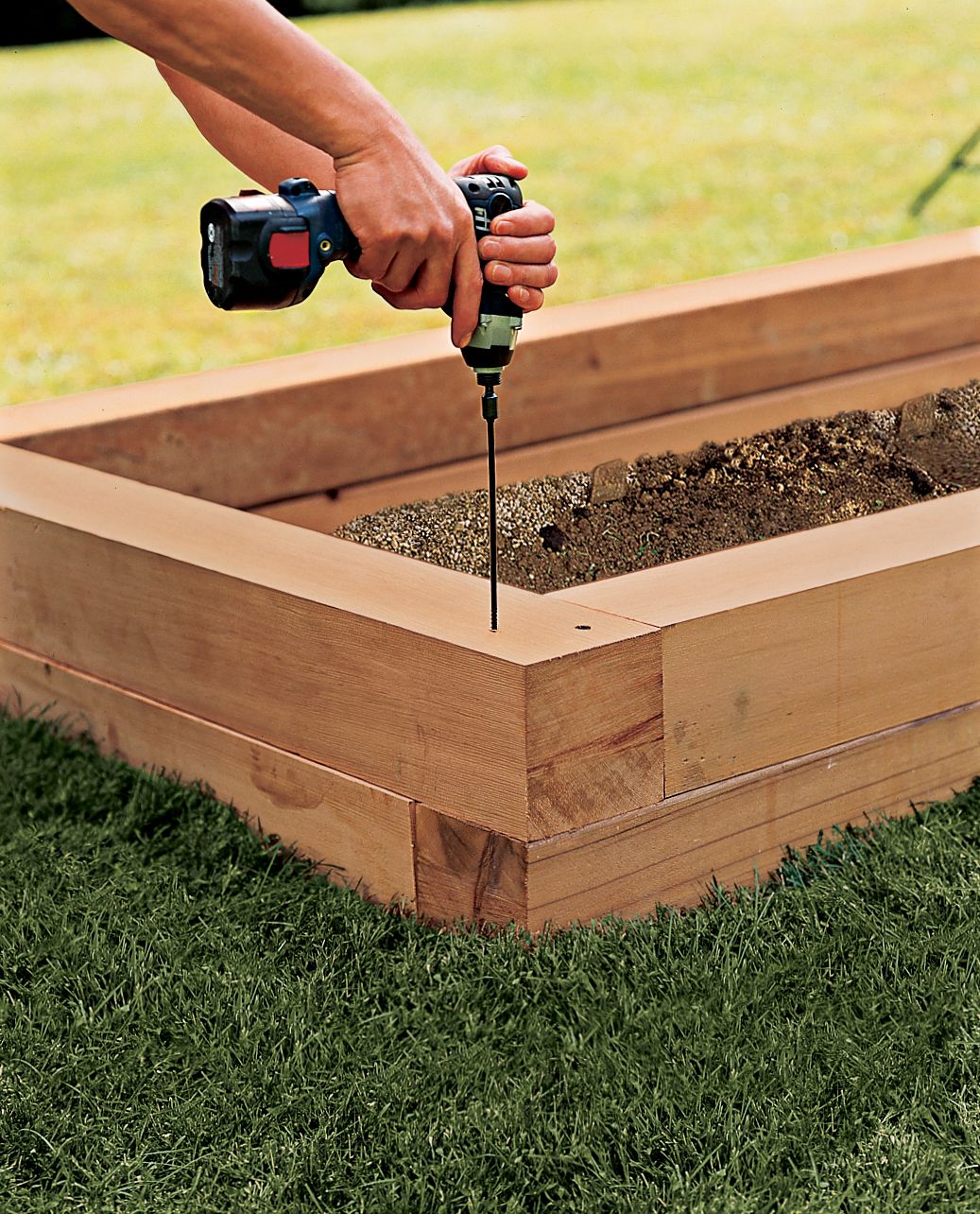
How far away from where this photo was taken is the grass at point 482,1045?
1.69 m

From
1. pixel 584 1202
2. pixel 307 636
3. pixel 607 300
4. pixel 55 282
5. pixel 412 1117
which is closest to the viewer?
pixel 584 1202

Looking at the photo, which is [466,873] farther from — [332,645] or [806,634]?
[806,634]

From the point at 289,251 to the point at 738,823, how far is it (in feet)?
3.08

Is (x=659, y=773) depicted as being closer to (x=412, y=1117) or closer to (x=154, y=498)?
(x=412, y=1117)

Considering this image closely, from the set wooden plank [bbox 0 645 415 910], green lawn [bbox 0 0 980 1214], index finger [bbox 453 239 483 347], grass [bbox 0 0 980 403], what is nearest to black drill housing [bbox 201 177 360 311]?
index finger [bbox 453 239 483 347]

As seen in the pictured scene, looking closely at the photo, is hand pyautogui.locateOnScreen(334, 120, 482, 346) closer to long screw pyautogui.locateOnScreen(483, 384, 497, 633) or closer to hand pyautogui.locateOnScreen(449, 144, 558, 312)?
hand pyautogui.locateOnScreen(449, 144, 558, 312)

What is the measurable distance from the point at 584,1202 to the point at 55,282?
519 centimetres

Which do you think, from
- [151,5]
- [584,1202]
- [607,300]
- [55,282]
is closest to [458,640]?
[584,1202]

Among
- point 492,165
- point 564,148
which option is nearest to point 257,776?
point 492,165

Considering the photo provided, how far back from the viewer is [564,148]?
8.00 m

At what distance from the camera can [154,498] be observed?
2.60m

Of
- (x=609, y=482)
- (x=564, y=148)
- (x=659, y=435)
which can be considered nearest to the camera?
(x=609, y=482)

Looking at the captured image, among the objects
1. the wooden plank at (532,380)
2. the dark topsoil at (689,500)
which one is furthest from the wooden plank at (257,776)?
the dark topsoil at (689,500)

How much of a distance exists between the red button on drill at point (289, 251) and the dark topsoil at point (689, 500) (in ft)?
3.04
